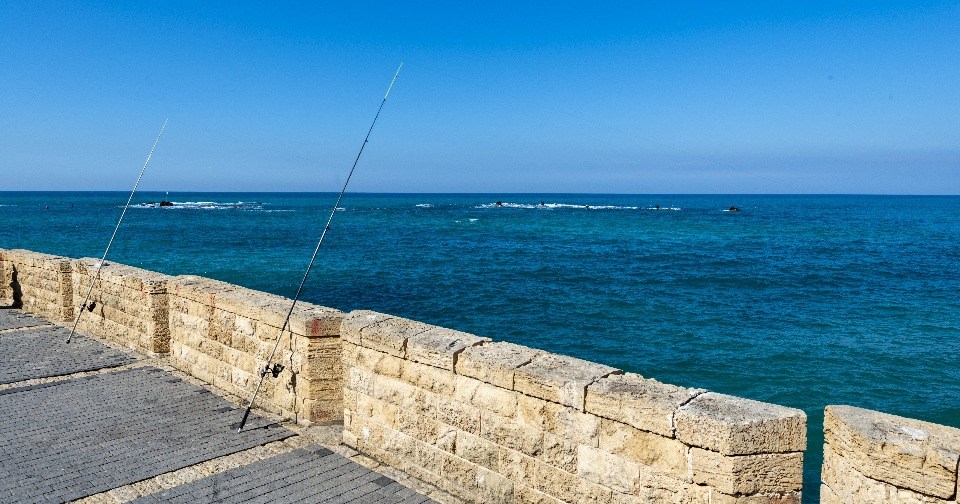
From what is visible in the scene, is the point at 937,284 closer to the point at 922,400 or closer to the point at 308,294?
the point at 922,400

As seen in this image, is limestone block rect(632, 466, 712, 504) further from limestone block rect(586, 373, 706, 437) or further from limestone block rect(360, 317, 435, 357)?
limestone block rect(360, 317, 435, 357)

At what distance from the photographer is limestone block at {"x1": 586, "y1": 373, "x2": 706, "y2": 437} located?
12.1ft

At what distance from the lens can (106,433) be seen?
5.89 m

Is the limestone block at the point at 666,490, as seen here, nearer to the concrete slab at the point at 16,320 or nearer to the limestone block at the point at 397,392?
the limestone block at the point at 397,392

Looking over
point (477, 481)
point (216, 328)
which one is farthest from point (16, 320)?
point (477, 481)

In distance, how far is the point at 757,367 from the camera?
573 inches

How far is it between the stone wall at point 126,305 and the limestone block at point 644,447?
6732 millimetres

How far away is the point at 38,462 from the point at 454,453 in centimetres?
358

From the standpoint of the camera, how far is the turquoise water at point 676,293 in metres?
14.1

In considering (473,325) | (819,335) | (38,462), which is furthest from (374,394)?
(819,335)

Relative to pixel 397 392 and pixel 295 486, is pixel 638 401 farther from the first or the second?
pixel 295 486

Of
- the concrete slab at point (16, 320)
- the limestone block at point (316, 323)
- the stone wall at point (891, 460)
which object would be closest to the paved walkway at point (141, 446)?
the limestone block at point (316, 323)

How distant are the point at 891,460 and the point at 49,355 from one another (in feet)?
32.2

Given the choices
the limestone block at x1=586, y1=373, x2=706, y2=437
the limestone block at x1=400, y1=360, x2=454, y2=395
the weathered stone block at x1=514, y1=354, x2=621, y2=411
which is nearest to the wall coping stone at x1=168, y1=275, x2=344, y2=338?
the limestone block at x1=400, y1=360, x2=454, y2=395
